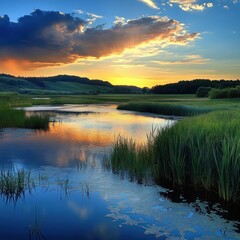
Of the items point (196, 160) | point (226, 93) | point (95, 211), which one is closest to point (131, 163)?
point (196, 160)

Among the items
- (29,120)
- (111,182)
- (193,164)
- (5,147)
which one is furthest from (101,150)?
Answer: (29,120)

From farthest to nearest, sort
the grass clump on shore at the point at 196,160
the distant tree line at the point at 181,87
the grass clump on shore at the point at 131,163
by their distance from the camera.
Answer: the distant tree line at the point at 181,87 → the grass clump on shore at the point at 131,163 → the grass clump on shore at the point at 196,160

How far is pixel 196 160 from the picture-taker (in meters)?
8.23

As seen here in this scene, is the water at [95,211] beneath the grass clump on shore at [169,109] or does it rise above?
beneath

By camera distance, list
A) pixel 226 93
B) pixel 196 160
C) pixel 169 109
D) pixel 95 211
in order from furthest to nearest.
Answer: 1. pixel 226 93
2. pixel 169 109
3. pixel 196 160
4. pixel 95 211

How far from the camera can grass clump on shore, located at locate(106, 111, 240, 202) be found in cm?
709

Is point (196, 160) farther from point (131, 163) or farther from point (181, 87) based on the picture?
point (181, 87)

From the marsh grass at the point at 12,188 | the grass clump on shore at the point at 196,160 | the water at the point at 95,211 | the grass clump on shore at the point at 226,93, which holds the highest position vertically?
the grass clump on shore at the point at 226,93

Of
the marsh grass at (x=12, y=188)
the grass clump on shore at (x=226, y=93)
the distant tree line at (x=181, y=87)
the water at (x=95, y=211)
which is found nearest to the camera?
the water at (x=95, y=211)

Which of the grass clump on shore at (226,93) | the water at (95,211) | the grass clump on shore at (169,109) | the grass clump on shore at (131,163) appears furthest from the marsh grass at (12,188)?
the grass clump on shore at (226,93)

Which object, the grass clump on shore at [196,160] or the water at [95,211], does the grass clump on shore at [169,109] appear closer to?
the grass clump on shore at [196,160]

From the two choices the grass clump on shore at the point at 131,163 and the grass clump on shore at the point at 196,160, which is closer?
the grass clump on shore at the point at 196,160

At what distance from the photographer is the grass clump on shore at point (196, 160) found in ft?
23.3

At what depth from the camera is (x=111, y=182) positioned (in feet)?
28.4
